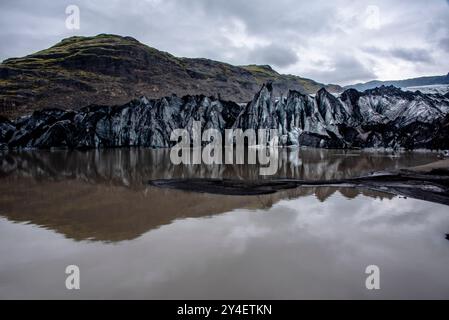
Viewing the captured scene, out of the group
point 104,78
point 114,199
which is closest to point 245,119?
point 104,78

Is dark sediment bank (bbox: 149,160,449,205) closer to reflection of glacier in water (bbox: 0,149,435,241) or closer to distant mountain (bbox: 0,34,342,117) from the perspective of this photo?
reflection of glacier in water (bbox: 0,149,435,241)

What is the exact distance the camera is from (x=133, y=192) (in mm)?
20547

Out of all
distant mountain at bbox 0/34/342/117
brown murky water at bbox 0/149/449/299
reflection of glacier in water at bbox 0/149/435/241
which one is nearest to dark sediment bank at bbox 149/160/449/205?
reflection of glacier in water at bbox 0/149/435/241

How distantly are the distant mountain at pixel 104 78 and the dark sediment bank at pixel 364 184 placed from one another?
64396 mm

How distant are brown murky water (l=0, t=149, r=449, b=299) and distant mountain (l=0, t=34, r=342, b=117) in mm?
68315

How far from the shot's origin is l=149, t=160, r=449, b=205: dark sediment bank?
19.4 metres

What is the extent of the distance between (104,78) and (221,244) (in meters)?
98.1

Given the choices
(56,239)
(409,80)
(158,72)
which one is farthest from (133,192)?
(409,80)

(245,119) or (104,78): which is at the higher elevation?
(104,78)

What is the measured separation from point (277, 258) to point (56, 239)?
24.6ft

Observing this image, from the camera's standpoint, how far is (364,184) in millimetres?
22078

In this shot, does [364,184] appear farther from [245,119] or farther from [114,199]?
[245,119]

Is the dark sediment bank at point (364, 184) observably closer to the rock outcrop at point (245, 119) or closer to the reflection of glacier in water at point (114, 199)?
the reflection of glacier in water at point (114, 199)
